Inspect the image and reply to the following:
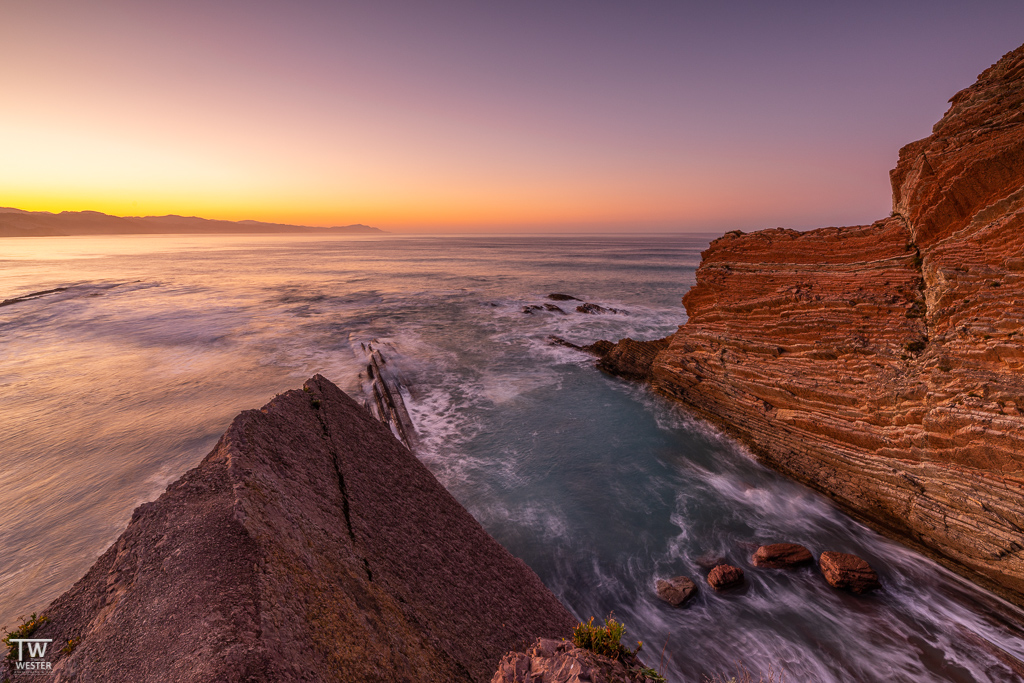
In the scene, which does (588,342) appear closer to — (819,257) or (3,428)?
(819,257)

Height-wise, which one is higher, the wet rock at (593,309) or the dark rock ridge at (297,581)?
the dark rock ridge at (297,581)

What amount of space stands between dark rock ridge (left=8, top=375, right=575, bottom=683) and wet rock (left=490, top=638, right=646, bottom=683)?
892mm

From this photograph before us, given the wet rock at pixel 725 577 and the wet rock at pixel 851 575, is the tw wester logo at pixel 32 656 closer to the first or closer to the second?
the wet rock at pixel 725 577

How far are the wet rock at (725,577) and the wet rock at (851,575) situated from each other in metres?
1.83

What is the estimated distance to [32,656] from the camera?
2.82 meters

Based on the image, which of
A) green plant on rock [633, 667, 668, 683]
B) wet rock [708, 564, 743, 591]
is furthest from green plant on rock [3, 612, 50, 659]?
wet rock [708, 564, 743, 591]

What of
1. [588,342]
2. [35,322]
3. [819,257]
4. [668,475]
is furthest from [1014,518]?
[35,322]

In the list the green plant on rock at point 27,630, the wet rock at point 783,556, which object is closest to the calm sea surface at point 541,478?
the wet rock at point 783,556

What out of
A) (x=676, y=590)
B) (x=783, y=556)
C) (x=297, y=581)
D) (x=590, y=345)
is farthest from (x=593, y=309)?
(x=297, y=581)

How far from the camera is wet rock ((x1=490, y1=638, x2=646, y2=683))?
2.65m

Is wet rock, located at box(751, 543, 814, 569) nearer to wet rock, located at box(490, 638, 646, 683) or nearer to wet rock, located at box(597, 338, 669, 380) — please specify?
wet rock, located at box(490, 638, 646, 683)

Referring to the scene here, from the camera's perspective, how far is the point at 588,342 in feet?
79.4

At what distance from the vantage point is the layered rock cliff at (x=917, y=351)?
7.50 m

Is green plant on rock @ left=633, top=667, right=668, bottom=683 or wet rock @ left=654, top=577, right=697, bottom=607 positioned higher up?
green plant on rock @ left=633, top=667, right=668, bottom=683
